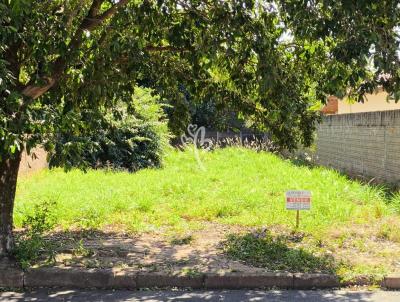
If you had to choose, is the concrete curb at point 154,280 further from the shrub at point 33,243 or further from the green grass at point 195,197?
the green grass at point 195,197

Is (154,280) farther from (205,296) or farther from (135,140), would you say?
(135,140)

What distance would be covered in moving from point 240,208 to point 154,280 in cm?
343

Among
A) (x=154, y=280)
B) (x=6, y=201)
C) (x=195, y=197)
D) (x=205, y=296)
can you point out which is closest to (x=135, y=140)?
(x=195, y=197)

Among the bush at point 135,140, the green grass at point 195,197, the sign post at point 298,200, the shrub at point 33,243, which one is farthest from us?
the bush at point 135,140

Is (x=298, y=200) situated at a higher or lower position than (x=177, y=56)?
lower

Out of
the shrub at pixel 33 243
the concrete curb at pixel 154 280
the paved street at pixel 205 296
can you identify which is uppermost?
the shrub at pixel 33 243

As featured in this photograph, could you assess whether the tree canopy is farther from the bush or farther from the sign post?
the bush

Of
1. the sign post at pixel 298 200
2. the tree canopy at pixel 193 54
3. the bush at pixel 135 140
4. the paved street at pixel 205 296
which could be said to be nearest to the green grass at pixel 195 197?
the sign post at pixel 298 200

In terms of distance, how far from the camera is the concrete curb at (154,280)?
533cm

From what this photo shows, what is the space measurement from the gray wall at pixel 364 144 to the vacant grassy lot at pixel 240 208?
87 cm

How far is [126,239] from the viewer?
22.7 feet

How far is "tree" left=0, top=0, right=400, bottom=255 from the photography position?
177 inches

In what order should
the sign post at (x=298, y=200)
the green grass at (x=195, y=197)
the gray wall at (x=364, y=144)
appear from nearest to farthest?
the sign post at (x=298, y=200)
the green grass at (x=195, y=197)
the gray wall at (x=364, y=144)

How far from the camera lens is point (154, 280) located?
5.41m
